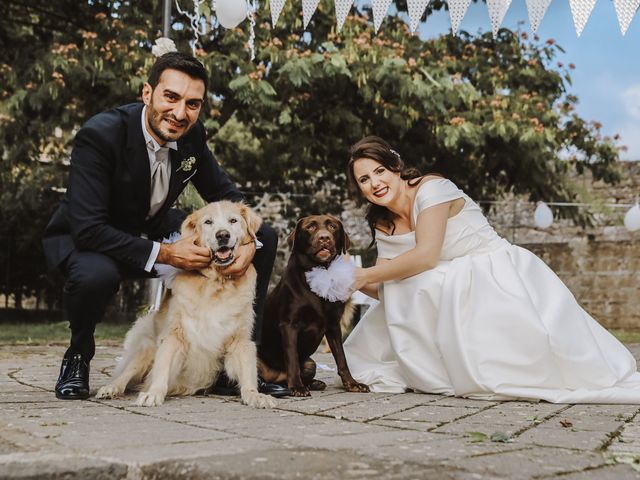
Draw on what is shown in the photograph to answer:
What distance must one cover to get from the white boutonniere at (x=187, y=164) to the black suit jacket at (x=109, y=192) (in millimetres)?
11

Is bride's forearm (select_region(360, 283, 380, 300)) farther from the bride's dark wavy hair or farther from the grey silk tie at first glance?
the grey silk tie

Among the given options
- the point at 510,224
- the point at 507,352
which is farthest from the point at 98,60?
the point at 510,224

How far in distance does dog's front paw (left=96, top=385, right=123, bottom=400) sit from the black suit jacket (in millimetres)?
600

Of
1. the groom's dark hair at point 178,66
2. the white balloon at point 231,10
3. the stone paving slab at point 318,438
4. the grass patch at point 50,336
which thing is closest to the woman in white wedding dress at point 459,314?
the stone paving slab at point 318,438

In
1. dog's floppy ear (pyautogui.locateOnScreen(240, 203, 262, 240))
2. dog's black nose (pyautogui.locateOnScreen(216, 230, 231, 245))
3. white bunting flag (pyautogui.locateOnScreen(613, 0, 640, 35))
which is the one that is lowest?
dog's black nose (pyautogui.locateOnScreen(216, 230, 231, 245))

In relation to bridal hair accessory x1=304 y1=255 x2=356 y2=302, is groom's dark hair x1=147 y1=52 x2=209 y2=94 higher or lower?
higher

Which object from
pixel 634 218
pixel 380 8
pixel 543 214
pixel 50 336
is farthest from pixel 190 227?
pixel 634 218

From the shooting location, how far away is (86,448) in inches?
83.7

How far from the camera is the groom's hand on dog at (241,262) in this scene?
11.7ft

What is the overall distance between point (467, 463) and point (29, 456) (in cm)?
119

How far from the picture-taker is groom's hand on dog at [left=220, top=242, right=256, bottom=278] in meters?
3.57

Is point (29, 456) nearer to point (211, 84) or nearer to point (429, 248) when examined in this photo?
point (429, 248)

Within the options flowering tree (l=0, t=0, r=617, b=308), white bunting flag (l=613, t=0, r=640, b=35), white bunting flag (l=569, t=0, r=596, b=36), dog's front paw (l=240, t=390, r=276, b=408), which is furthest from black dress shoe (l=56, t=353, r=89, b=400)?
flowering tree (l=0, t=0, r=617, b=308)

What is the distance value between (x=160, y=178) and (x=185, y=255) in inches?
21.1
